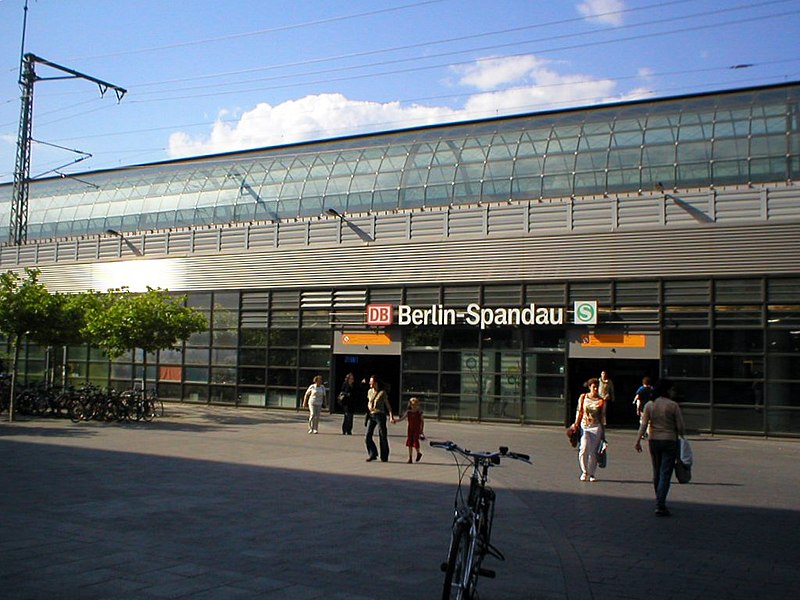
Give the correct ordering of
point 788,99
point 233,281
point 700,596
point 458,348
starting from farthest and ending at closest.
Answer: point 233,281
point 458,348
point 788,99
point 700,596

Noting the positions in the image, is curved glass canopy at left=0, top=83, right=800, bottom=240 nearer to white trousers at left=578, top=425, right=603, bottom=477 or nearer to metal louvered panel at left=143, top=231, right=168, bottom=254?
metal louvered panel at left=143, top=231, right=168, bottom=254

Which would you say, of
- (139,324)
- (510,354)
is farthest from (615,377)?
(139,324)

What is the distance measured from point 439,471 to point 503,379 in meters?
13.3

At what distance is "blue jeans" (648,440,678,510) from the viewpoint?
39.3ft

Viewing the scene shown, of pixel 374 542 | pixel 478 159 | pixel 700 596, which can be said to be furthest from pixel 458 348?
pixel 700 596

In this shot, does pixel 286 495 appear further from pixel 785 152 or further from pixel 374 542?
pixel 785 152

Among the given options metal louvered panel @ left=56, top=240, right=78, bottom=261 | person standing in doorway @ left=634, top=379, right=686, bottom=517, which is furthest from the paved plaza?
metal louvered panel @ left=56, top=240, right=78, bottom=261

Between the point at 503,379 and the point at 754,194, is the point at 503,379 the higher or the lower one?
the lower one

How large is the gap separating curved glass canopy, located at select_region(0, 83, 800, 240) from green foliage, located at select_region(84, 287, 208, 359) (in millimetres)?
6476

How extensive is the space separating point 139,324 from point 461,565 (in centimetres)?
2500

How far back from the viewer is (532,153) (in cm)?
3083

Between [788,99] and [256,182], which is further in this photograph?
[256,182]

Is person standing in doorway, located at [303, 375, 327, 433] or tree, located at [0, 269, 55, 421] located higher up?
tree, located at [0, 269, 55, 421]

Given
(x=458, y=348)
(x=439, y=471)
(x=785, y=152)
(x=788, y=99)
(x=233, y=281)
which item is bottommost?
(x=439, y=471)
